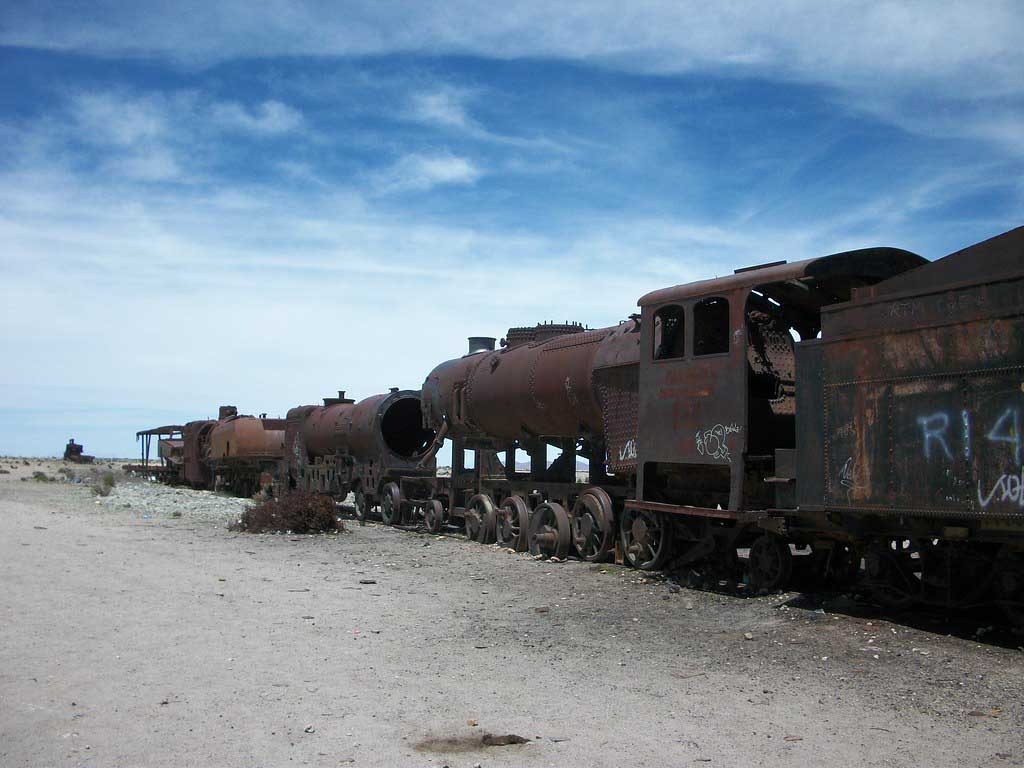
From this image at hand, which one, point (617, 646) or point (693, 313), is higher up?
point (693, 313)

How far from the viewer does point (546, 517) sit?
1404 centimetres

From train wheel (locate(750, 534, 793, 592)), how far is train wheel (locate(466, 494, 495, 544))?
6.89 m

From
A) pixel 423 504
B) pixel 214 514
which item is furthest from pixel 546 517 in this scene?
pixel 214 514

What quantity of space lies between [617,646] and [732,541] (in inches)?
115

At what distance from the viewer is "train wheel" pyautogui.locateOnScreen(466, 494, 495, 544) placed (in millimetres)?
16078

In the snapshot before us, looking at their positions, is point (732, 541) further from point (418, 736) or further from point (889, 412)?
point (418, 736)

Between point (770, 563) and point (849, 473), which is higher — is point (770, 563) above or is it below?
below

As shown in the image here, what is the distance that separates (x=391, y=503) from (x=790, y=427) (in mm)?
12557

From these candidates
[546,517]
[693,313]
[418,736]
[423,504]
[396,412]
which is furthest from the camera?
[396,412]

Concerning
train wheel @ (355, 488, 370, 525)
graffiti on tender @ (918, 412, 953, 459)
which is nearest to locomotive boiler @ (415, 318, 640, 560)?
train wheel @ (355, 488, 370, 525)

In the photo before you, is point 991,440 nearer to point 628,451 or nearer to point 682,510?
point 682,510

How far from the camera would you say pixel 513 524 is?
15336 mm

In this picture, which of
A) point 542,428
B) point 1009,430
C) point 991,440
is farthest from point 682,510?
point 542,428

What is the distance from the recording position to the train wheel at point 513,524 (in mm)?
14734
